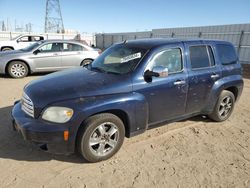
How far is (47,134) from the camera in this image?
2.79m

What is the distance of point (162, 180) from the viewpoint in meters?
2.84

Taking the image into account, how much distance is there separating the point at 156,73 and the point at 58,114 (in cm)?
153

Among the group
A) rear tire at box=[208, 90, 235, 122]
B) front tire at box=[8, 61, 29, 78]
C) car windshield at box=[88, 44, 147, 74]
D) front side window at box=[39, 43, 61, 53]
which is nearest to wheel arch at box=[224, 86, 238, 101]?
rear tire at box=[208, 90, 235, 122]

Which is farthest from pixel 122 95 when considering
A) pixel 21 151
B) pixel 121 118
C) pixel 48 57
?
pixel 48 57

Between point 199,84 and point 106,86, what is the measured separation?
183 centimetres

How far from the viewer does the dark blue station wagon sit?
112 inches

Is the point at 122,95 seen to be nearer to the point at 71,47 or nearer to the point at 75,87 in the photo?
the point at 75,87

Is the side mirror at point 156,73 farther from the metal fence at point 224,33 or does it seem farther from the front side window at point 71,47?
the metal fence at point 224,33

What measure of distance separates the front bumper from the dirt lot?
339mm

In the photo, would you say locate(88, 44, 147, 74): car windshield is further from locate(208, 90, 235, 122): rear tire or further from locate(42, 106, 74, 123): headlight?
locate(208, 90, 235, 122): rear tire

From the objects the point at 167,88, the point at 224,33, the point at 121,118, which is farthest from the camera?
the point at 224,33

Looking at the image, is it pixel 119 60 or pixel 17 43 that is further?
pixel 17 43

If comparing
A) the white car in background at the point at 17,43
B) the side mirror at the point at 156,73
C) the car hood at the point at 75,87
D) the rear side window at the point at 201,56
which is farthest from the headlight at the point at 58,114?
the white car in background at the point at 17,43

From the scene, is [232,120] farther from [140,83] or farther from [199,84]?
[140,83]
